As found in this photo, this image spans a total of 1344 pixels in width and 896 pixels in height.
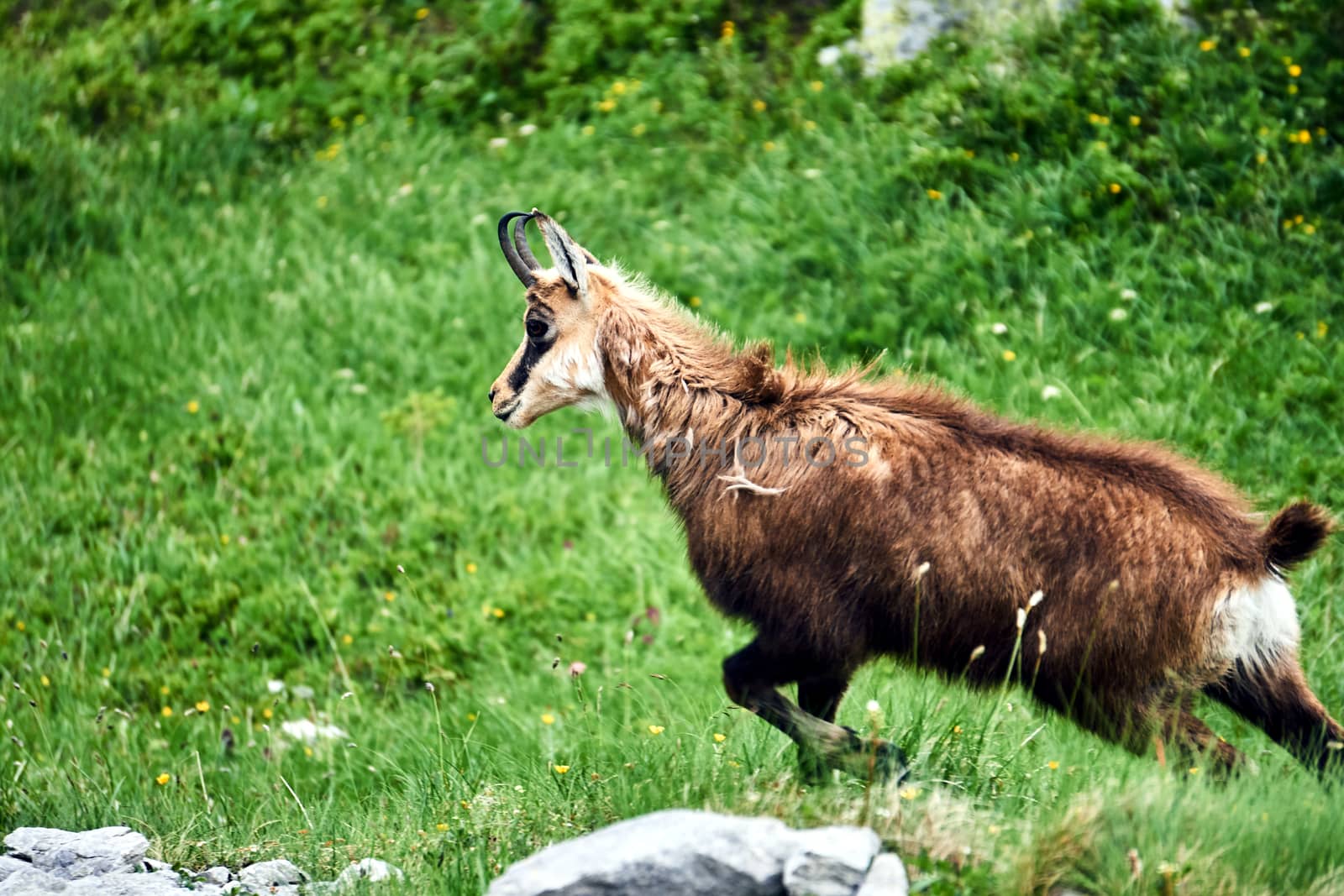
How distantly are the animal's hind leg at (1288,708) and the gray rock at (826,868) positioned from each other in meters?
1.37

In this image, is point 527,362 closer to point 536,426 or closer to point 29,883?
point 29,883

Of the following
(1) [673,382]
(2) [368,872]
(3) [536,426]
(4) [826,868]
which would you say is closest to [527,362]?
(1) [673,382]

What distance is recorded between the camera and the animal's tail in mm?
3658

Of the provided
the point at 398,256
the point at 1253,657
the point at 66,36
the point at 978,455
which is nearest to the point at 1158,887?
the point at 1253,657

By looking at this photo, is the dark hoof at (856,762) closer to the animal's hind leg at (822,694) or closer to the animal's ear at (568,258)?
the animal's hind leg at (822,694)

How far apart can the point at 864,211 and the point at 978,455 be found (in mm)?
4283

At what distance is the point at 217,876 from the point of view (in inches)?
155

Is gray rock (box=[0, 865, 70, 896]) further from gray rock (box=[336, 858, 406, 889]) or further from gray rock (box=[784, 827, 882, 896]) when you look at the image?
gray rock (box=[784, 827, 882, 896])

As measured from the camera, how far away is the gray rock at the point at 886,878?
9.89ft

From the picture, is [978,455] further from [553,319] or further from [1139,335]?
[1139,335]

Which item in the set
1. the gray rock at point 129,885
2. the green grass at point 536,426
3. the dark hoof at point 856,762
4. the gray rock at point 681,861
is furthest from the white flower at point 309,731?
the gray rock at point 681,861

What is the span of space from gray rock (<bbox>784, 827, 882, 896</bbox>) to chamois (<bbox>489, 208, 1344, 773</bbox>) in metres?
0.66

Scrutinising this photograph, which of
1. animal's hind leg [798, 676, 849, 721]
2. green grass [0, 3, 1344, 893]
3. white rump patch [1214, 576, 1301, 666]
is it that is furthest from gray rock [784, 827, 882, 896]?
white rump patch [1214, 576, 1301, 666]

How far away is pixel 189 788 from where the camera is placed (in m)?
4.74
